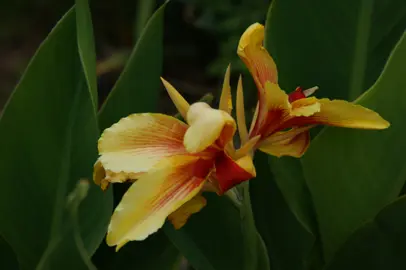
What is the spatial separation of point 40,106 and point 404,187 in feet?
1.05

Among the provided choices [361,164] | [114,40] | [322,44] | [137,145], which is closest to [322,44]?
[322,44]

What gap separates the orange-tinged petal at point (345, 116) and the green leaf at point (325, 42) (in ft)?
0.38

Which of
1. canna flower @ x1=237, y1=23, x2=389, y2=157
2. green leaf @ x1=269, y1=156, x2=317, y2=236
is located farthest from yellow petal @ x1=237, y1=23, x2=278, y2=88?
green leaf @ x1=269, y1=156, x2=317, y2=236

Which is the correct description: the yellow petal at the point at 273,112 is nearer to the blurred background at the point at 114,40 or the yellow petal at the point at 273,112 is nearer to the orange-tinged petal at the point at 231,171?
the orange-tinged petal at the point at 231,171

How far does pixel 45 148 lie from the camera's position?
0.66m

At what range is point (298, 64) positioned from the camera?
66cm

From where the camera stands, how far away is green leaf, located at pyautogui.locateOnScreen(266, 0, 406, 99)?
65cm

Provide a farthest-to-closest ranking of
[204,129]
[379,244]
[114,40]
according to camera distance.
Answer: [114,40], [379,244], [204,129]

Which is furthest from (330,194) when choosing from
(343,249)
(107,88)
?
(107,88)

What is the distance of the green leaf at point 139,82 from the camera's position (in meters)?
0.66

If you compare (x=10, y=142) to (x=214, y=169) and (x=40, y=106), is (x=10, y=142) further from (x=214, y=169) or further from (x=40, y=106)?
(x=214, y=169)

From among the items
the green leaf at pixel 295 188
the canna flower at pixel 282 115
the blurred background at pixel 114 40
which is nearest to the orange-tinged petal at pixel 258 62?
the canna flower at pixel 282 115

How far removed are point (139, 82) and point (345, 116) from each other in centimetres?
20

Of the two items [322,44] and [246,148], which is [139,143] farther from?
[322,44]
